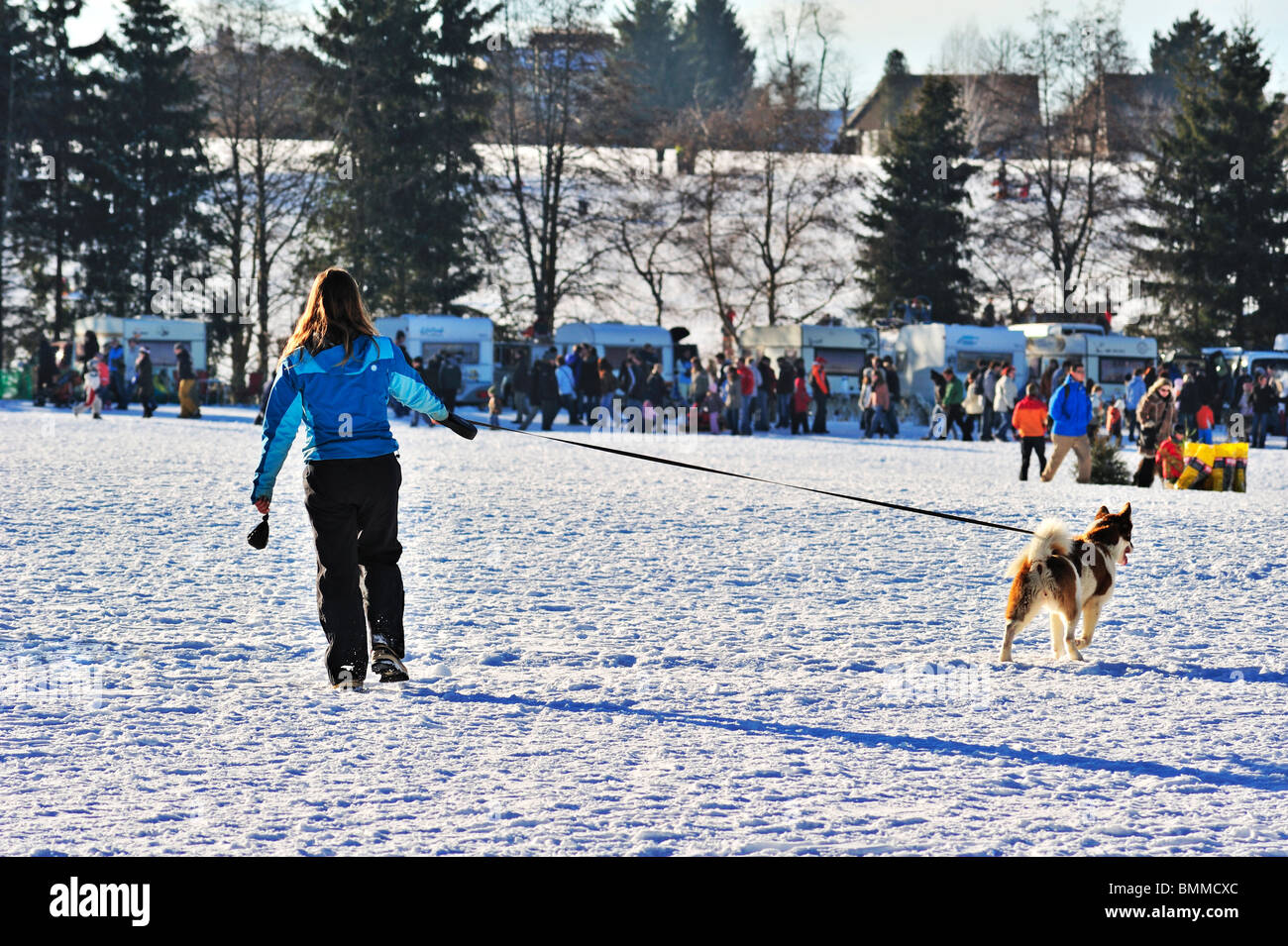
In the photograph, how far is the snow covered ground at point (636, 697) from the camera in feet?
13.7

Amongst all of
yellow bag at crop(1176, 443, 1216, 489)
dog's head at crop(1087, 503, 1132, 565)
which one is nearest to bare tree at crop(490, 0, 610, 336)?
yellow bag at crop(1176, 443, 1216, 489)

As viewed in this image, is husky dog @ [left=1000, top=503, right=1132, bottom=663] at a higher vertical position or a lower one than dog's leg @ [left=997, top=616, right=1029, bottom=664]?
higher

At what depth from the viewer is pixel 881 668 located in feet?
21.4

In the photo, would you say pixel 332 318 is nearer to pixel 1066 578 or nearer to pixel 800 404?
pixel 1066 578

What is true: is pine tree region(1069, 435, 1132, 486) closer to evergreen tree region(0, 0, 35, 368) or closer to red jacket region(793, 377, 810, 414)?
red jacket region(793, 377, 810, 414)

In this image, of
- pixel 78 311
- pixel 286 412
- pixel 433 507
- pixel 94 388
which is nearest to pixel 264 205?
pixel 78 311

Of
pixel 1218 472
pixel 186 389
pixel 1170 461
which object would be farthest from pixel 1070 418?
pixel 186 389

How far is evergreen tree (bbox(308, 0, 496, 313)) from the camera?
43438 millimetres

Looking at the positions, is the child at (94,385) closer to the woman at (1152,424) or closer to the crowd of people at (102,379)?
the crowd of people at (102,379)

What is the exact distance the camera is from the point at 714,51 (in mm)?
96500

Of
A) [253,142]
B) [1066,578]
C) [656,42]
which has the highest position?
[656,42]

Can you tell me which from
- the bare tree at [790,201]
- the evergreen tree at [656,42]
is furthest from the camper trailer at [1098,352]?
the evergreen tree at [656,42]

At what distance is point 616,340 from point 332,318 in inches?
1274

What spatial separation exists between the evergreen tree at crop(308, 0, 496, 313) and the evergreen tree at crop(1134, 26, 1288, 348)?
2111 centimetres
